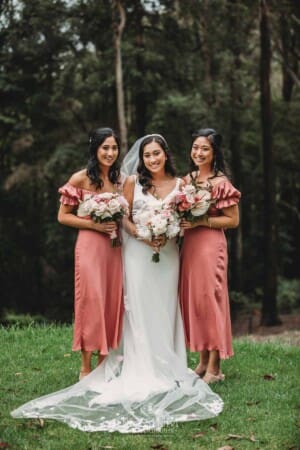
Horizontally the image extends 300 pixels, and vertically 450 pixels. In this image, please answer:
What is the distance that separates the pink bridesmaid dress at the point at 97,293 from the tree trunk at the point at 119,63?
10500 millimetres

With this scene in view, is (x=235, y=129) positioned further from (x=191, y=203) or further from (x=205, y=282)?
(x=191, y=203)

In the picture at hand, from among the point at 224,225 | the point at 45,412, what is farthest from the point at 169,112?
the point at 45,412

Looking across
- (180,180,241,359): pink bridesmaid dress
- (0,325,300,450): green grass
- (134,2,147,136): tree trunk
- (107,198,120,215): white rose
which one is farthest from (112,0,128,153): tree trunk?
(107,198,120,215): white rose

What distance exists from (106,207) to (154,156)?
A: 0.69 meters

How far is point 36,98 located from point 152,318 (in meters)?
14.9

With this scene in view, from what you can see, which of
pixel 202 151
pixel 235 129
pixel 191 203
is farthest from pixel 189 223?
pixel 235 129

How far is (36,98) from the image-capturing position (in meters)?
20.0

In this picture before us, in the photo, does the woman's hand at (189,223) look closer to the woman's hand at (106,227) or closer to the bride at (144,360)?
the bride at (144,360)

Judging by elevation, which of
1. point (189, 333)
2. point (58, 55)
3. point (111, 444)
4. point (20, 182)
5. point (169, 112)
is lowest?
point (111, 444)

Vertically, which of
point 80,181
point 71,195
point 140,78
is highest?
point 140,78

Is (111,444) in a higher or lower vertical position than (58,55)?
lower

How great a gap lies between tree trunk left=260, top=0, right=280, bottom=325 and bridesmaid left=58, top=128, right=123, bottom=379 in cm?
1145

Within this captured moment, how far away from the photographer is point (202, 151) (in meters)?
6.55

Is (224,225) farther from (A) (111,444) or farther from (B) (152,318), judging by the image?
(A) (111,444)
